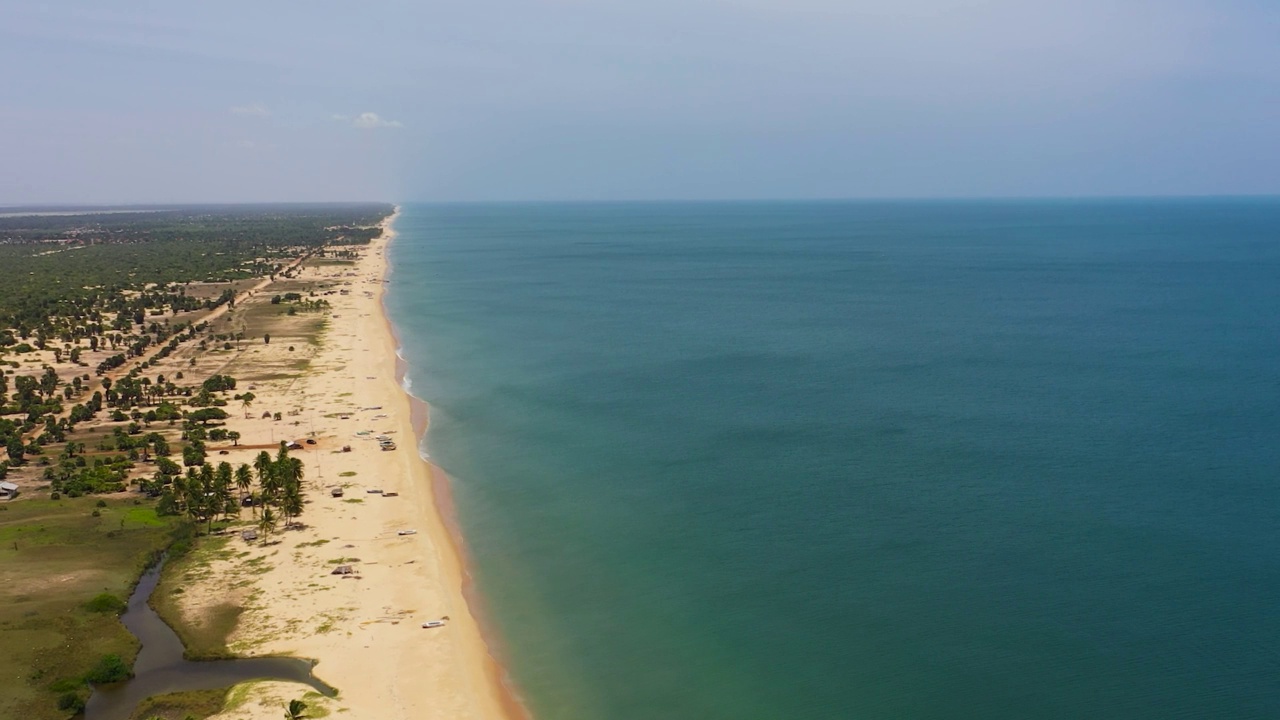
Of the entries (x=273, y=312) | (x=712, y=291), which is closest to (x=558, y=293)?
(x=712, y=291)

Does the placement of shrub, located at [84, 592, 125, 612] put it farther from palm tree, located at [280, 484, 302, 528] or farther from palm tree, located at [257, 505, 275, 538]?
palm tree, located at [280, 484, 302, 528]

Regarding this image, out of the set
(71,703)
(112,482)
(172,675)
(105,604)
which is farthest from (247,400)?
(71,703)

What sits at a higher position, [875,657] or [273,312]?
[273,312]

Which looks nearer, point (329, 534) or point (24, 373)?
point (329, 534)

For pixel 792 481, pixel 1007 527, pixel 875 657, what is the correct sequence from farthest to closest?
pixel 792 481 < pixel 1007 527 < pixel 875 657

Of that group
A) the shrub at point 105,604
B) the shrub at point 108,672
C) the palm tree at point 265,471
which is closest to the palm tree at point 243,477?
the palm tree at point 265,471

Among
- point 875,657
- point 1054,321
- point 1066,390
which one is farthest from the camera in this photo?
point 1054,321

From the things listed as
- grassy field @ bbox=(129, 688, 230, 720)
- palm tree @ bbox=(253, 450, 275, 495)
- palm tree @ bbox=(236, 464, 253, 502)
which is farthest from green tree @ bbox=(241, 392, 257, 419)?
grassy field @ bbox=(129, 688, 230, 720)

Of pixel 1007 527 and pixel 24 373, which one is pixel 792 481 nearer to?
pixel 1007 527
